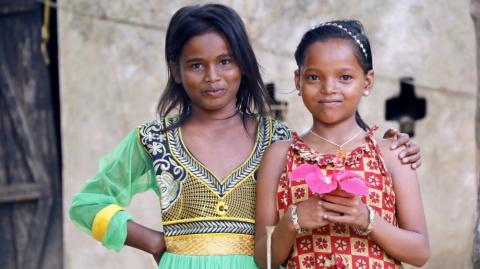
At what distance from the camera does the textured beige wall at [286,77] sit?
5324 millimetres

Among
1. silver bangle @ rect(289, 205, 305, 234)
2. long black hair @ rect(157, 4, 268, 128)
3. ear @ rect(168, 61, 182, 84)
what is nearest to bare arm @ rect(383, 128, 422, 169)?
silver bangle @ rect(289, 205, 305, 234)

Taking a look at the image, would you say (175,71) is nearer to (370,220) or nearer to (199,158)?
(199,158)

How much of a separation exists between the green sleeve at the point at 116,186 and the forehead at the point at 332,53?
751mm

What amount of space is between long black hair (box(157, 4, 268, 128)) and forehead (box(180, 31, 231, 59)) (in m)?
0.01

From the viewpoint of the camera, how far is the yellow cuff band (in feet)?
9.95

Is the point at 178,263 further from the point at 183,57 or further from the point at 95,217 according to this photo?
the point at 183,57

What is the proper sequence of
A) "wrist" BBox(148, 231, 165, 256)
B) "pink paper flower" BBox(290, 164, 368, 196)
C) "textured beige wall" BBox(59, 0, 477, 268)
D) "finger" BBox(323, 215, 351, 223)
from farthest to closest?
1. "textured beige wall" BBox(59, 0, 477, 268)
2. "wrist" BBox(148, 231, 165, 256)
3. "finger" BBox(323, 215, 351, 223)
4. "pink paper flower" BBox(290, 164, 368, 196)

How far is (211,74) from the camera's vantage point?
2885mm

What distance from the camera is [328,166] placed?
2.64 m

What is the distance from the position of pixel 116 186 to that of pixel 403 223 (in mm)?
1023

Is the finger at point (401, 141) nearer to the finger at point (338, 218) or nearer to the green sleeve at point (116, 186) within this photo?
the finger at point (338, 218)

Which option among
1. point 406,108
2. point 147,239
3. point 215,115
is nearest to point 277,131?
point 215,115

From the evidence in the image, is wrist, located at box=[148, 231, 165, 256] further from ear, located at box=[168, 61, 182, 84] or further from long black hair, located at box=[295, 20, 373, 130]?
long black hair, located at box=[295, 20, 373, 130]

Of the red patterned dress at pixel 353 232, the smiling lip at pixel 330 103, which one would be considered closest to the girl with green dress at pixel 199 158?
the red patterned dress at pixel 353 232
